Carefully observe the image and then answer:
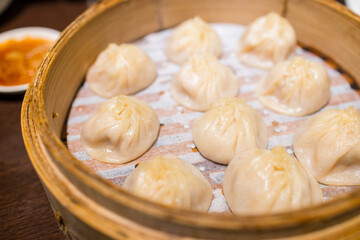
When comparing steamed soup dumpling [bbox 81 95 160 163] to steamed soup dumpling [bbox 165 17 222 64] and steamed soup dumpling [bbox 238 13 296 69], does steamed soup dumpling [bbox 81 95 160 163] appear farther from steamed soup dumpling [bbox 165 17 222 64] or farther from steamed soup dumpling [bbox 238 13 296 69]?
steamed soup dumpling [bbox 238 13 296 69]

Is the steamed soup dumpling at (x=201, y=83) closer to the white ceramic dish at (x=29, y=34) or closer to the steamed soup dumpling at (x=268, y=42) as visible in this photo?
the steamed soup dumpling at (x=268, y=42)

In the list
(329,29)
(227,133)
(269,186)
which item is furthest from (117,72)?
(329,29)

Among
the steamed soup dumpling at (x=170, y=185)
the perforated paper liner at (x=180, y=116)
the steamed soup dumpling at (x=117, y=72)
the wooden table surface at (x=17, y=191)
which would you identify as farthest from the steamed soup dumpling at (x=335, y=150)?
the wooden table surface at (x=17, y=191)

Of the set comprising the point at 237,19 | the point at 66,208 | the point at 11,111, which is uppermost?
the point at 237,19

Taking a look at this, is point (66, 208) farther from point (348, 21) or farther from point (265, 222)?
point (348, 21)

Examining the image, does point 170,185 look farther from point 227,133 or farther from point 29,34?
point 29,34

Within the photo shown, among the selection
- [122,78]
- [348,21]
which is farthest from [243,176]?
[348,21]
